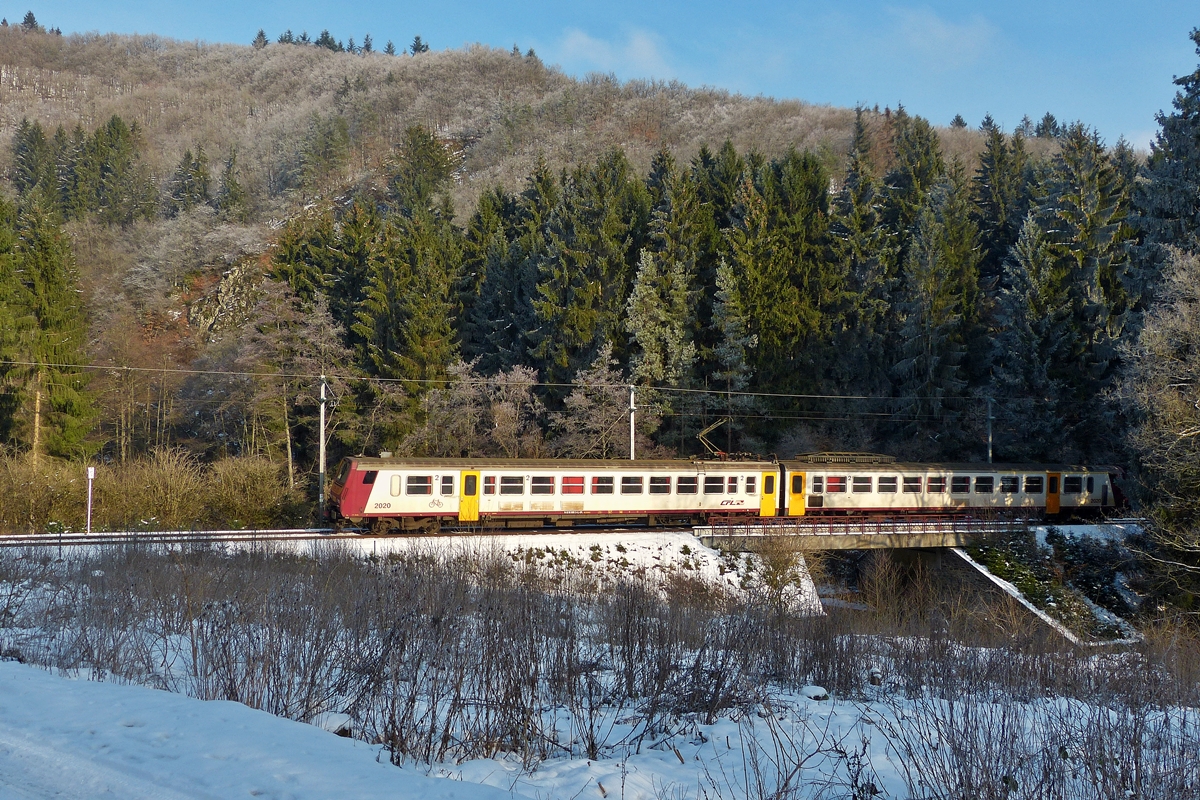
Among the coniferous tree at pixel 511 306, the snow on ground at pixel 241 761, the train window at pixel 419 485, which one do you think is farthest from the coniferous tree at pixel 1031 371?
the snow on ground at pixel 241 761

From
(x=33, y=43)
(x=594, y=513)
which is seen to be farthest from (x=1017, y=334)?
(x=33, y=43)

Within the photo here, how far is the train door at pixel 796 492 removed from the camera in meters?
26.9

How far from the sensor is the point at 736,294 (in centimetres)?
3744

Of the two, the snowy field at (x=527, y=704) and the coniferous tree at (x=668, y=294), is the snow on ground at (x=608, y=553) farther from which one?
the coniferous tree at (x=668, y=294)

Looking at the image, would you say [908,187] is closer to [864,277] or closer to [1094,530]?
[864,277]

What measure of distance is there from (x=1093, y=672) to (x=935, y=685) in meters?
2.20

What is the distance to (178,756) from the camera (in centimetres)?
464

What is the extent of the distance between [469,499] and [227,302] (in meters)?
43.7

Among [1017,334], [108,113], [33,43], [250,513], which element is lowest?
[250,513]

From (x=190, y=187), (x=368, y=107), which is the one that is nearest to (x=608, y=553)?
(x=190, y=187)

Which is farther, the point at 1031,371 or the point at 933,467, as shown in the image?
the point at 1031,371

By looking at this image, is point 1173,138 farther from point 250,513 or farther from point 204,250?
point 204,250

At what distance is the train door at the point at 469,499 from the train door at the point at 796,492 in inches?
428

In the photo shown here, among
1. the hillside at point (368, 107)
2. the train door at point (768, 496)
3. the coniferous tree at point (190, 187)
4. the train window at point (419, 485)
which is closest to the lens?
the train window at point (419, 485)
